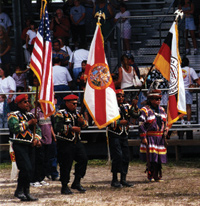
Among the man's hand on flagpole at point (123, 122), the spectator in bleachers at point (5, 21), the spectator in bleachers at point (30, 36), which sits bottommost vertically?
the man's hand on flagpole at point (123, 122)

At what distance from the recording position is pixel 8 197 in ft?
37.7

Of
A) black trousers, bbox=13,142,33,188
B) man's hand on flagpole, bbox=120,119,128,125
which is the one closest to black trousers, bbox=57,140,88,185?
black trousers, bbox=13,142,33,188

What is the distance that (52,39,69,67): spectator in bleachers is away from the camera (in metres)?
17.4

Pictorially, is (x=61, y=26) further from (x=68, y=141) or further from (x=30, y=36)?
(x=68, y=141)

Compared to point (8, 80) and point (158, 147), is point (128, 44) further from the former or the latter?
point (158, 147)

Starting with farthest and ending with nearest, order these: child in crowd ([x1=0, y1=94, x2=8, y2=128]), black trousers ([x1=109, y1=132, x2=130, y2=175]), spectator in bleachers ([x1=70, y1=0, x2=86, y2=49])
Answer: spectator in bleachers ([x1=70, y1=0, x2=86, y2=49]), child in crowd ([x1=0, y1=94, x2=8, y2=128]), black trousers ([x1=109, y1=132, x2=130, y2=175])

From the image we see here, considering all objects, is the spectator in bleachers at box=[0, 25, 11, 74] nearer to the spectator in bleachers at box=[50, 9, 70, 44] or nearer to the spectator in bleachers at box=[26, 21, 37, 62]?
the spectator in bleachers at box=[26, 21, 37, 62]

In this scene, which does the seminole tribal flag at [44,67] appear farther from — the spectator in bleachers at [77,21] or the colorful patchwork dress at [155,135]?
the spectator in bleachers at [77,21]

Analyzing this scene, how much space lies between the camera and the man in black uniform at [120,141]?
12.4 m

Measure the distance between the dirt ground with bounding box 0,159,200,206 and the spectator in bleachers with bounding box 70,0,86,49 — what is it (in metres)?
5.61

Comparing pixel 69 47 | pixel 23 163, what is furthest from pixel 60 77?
pixel 23 163

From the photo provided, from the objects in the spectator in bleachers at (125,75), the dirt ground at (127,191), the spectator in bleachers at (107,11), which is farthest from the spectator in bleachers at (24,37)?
the dirt ground at (127,191)

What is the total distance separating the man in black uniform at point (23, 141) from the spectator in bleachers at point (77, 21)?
853cm

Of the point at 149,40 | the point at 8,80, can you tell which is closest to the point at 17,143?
the point at 8,80
